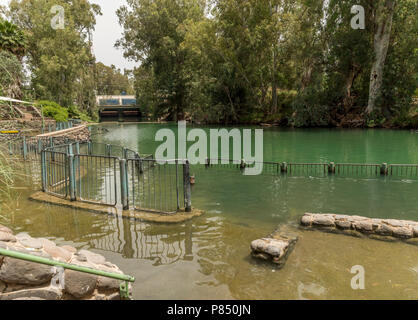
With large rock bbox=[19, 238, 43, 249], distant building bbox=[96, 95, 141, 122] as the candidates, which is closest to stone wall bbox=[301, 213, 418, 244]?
large rock bbox=[19, 238, 43, 249]

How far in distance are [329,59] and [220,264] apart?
41.3 m

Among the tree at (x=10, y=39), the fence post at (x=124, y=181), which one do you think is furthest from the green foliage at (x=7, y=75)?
the tree at (x=10, y=39)

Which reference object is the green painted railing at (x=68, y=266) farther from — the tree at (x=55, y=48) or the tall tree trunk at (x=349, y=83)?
the tree at (x=55, y=48)

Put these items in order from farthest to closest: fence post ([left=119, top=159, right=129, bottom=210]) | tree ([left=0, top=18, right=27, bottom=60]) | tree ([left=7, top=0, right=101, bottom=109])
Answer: tree ([left=7, top=0, right=101, bottom=109]), tree ([left=0, top=18, right=27, bottom=60]), fence post ([left=119, top=159, right=129, bottom=210])

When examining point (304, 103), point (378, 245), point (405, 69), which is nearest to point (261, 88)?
point (304, 103)

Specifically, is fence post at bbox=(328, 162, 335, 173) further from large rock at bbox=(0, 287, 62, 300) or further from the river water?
large rock at bbox=(0, 287, 62, 300)

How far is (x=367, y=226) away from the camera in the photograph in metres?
8.12

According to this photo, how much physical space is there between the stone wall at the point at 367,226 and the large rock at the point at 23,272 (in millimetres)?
6719

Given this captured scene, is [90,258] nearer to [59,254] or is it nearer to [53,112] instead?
[59,254]

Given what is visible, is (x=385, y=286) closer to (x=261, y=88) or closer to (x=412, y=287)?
(x=412, y=287)

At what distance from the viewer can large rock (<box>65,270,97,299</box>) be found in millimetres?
4018

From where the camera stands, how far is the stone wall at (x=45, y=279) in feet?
12.0

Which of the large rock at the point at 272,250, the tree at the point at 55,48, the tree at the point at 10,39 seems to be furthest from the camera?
the tree at the point at 55,48

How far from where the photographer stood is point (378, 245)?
7559mm
